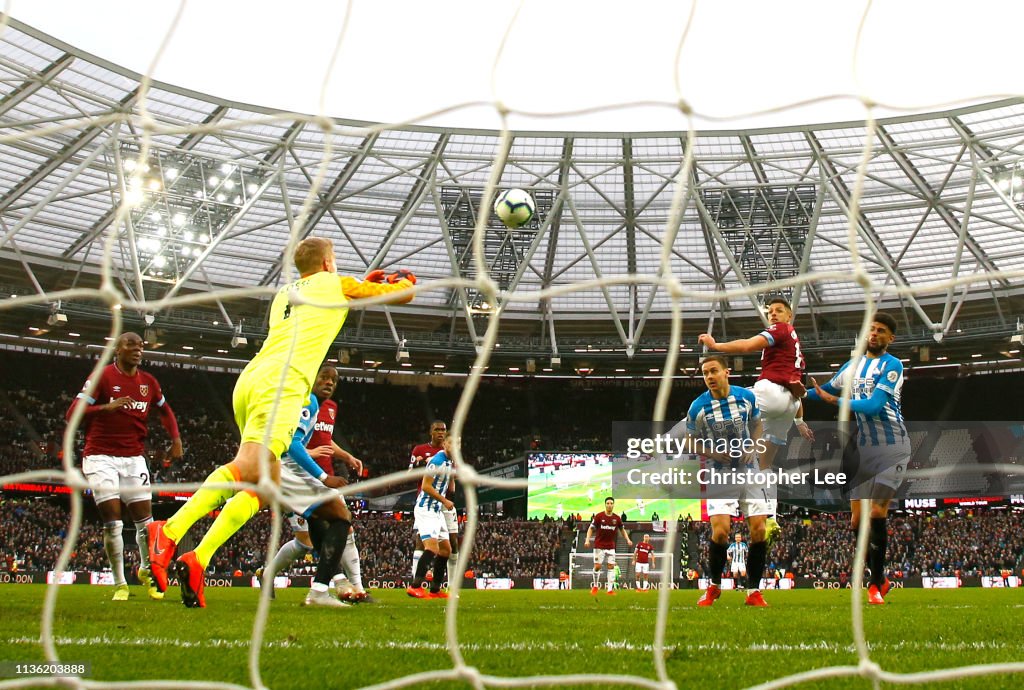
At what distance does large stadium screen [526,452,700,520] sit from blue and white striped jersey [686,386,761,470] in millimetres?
21941

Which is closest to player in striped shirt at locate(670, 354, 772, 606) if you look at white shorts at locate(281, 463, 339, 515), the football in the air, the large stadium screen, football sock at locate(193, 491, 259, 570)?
white shorts at locate(281, 463, 339, 515)

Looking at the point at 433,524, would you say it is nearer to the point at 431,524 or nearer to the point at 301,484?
the point at 431,524

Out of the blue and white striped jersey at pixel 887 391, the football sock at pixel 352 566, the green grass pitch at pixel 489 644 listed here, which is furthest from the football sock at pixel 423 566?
the blue and white striped jersey at pixel 887 391

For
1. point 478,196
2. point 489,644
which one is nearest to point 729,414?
point 489,644

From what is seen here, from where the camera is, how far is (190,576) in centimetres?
461

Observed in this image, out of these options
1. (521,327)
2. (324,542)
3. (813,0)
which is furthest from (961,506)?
(324,542)

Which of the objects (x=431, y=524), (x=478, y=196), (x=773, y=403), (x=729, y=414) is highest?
(x=478, y=196)

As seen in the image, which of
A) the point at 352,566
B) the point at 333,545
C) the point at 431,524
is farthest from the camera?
the point at 431,524

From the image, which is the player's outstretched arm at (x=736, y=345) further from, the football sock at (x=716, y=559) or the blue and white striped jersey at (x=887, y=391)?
the football sock at (x=716, y=559)

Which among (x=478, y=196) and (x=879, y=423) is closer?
(x=879, y=423)

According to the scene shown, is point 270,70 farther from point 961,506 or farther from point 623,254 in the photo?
point 961,506

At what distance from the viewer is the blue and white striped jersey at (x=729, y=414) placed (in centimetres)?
779

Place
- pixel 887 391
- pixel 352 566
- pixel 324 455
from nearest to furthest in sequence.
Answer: pixel 887 391
pixel 352 566
pixel 324 455

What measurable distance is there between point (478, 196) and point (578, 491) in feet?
32.9
